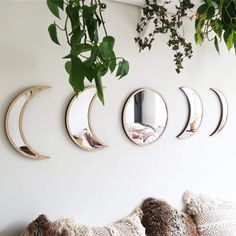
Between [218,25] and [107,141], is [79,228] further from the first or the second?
[218,25]

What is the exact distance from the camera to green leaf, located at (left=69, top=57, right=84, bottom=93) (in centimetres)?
61

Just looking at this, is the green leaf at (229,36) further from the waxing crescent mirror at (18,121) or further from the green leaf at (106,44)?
the waxing crescent mirror at (18,121)

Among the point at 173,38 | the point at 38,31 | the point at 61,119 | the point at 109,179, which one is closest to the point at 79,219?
the point at 109,179

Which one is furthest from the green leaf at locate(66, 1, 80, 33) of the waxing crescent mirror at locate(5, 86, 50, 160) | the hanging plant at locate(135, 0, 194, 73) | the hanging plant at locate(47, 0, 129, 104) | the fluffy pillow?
the fluffy pillow

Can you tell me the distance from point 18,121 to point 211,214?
58.5 inches

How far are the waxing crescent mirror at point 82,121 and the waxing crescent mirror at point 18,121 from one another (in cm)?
25

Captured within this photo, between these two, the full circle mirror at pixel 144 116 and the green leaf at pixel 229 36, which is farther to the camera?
the full circle mirror at pixel 144 116

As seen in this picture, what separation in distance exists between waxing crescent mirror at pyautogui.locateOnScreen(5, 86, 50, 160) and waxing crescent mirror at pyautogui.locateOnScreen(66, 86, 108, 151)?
25cm

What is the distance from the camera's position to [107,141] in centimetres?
179

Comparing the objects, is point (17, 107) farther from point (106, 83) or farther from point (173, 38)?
point (173, 38)

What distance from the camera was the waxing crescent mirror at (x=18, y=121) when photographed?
1491mm

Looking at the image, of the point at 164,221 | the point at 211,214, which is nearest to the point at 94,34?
the point at 164,221

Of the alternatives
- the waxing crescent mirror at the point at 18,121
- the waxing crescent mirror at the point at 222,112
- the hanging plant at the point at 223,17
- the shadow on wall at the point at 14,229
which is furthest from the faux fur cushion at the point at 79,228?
the hanging plant at the point at 223,17

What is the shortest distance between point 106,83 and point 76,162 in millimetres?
543
